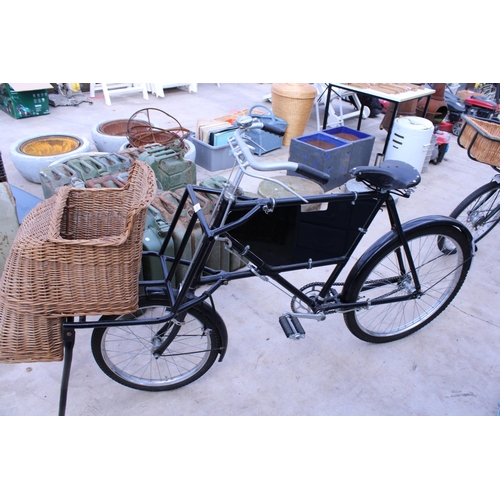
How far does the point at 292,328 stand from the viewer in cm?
221

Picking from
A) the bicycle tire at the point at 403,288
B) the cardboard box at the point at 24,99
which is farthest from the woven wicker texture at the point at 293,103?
the cardboard box at the point at 24,99

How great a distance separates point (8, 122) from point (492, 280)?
237 inches

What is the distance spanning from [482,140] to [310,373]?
Result: 2113 mm

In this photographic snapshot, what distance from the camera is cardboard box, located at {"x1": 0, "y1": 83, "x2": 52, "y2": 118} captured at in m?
5.53

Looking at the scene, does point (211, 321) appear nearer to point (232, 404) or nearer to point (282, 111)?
point (232, 404)

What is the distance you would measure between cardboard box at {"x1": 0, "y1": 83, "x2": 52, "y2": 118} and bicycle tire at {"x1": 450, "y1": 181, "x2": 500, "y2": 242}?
17.3 ft

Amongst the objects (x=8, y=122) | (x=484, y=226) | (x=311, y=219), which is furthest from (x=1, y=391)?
(x=8, y=122)

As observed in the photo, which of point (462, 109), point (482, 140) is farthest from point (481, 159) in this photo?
point (462, 109)

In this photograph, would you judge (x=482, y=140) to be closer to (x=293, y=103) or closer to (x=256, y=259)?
(x=256, y=259)

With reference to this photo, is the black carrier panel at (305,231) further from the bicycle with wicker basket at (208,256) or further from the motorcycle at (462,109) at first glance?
the motorcycle at (462,109)

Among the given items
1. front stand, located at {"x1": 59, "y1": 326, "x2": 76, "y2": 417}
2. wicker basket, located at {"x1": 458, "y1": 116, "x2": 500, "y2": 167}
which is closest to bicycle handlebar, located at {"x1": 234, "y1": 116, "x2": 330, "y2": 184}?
front stand, located at {"x1": 59, "y1": 326, "x2": 76, "y2": 417}

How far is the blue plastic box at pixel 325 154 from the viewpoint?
407 centimetres

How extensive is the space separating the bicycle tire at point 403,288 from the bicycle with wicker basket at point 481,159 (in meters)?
0.36

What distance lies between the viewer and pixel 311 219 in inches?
80.6
